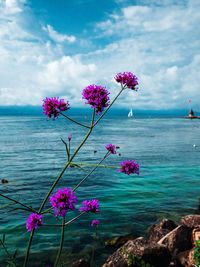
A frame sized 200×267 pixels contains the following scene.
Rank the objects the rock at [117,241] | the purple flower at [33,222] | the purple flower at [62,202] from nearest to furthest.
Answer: the purple flower at [62,202] → the purple flower at [33,222] → the rock at [117,241]

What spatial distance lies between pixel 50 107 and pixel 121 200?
21737mm

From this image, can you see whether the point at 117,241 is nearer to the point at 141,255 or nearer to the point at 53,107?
the point at 141,255

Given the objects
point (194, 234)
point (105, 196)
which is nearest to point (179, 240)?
point (194, 234)

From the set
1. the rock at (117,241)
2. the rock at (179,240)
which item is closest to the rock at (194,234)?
the rock at (179,240)

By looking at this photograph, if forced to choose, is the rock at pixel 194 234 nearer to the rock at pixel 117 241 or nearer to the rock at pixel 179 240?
the rock at pixel 179 240

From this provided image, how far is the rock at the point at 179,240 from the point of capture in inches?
564

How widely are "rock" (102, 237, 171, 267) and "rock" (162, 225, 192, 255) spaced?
1.07 m

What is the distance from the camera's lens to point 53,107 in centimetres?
525

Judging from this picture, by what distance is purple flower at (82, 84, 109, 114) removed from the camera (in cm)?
520

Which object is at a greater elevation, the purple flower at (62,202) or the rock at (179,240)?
the purple flower at (62,202)

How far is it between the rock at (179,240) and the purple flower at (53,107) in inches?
440

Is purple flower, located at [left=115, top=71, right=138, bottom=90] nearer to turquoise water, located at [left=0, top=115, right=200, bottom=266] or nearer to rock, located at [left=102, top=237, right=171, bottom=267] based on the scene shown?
rock, located at [left=102, top=237, right=171, bottom=267]

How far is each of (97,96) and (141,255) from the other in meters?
9.28

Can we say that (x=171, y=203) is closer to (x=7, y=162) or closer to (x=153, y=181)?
(x=153, y=181)
